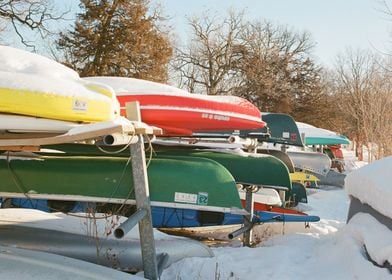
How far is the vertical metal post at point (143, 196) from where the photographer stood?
3154mm

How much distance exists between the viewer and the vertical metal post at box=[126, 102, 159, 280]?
3.15 metres

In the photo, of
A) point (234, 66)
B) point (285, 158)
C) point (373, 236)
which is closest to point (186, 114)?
point (373, 236)

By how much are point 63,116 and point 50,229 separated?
215 centimetres

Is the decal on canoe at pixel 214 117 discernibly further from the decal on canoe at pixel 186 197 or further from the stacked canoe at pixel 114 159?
the decal on canoe at pixel 186 197

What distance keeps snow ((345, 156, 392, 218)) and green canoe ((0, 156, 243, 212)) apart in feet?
3.47

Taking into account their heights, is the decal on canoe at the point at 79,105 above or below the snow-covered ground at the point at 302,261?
above

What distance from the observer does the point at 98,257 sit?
395 centimetres

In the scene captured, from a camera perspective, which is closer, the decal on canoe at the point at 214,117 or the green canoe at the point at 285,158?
the decal on canoe at the point at 214,117

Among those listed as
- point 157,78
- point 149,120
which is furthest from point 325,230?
point 157,78

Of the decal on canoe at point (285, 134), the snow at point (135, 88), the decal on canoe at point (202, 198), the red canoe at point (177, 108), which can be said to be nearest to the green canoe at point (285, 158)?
the decal on canoe at point (285, 134)

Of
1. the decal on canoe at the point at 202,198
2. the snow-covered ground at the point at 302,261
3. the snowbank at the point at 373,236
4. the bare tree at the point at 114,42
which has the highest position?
the bare tree at the point at 114,42

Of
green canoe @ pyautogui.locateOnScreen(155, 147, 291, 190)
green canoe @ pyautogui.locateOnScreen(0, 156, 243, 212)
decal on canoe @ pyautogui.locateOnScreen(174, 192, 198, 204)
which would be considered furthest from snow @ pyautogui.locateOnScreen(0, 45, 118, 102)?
green canoe @ pyautogui.locateOnScreen(155, 147, 291, 190)

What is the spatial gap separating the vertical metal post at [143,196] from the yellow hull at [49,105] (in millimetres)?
434

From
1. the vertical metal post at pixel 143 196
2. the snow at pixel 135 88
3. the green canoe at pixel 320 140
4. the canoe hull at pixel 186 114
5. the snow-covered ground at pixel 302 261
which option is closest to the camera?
the vertical metal post at pixel 143 196
